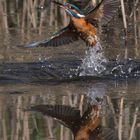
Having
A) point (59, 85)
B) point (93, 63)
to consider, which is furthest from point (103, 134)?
point (93, 63)

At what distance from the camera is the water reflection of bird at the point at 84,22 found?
6.36 meters

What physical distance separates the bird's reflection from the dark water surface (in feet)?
0.21

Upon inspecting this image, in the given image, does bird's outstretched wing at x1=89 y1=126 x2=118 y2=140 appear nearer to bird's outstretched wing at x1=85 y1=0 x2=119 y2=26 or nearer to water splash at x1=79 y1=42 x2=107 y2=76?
bird's outstretched wing at x1=85 y1=0 x2=119 y2=26

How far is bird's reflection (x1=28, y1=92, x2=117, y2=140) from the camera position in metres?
4.70

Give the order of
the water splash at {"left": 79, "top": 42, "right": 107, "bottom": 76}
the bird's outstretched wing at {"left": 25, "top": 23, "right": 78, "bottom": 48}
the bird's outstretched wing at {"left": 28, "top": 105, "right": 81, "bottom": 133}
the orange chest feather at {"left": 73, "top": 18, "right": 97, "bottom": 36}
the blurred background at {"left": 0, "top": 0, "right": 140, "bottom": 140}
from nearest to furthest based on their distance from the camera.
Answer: the blurred background at {"left": 0, "top": 0, "right": 140, "bottom": 140} < the bird's outstretched wing at {"left": 28, "top": 105, "right": 81, "bottom": 133} < the orange chest feather at {"left": 73, "top": 18, "right": 97, "bottom": 36} < the bird's outstretched wing at {"left": 25, "top": 23, "right": 78, "bottom": 48} < the water splash at {"left": 79, "top": 42, "right": 107, "bottom": 76}

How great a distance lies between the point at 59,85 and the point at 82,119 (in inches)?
47.0

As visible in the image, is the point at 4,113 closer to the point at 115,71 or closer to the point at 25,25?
the point at 115,71

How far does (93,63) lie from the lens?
6953 mm

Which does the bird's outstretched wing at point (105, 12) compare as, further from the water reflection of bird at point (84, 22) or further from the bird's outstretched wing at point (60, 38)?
the bird's outstretched wing at point (60, 38)

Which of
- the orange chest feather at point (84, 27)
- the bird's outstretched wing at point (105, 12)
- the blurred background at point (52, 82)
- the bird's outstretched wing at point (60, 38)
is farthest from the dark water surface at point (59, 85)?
the bird's outstretched wing at point (105, 12)

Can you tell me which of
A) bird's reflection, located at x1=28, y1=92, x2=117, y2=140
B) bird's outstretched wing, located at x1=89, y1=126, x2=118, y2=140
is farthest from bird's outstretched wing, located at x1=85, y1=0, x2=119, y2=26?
bird's outstretched wing, located at x1=89, y1=126, x2=118, y2=140

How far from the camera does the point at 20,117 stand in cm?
500

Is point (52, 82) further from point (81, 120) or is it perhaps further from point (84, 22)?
point (81, 120)

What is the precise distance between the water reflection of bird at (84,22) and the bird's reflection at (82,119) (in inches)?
Result: 45.8
